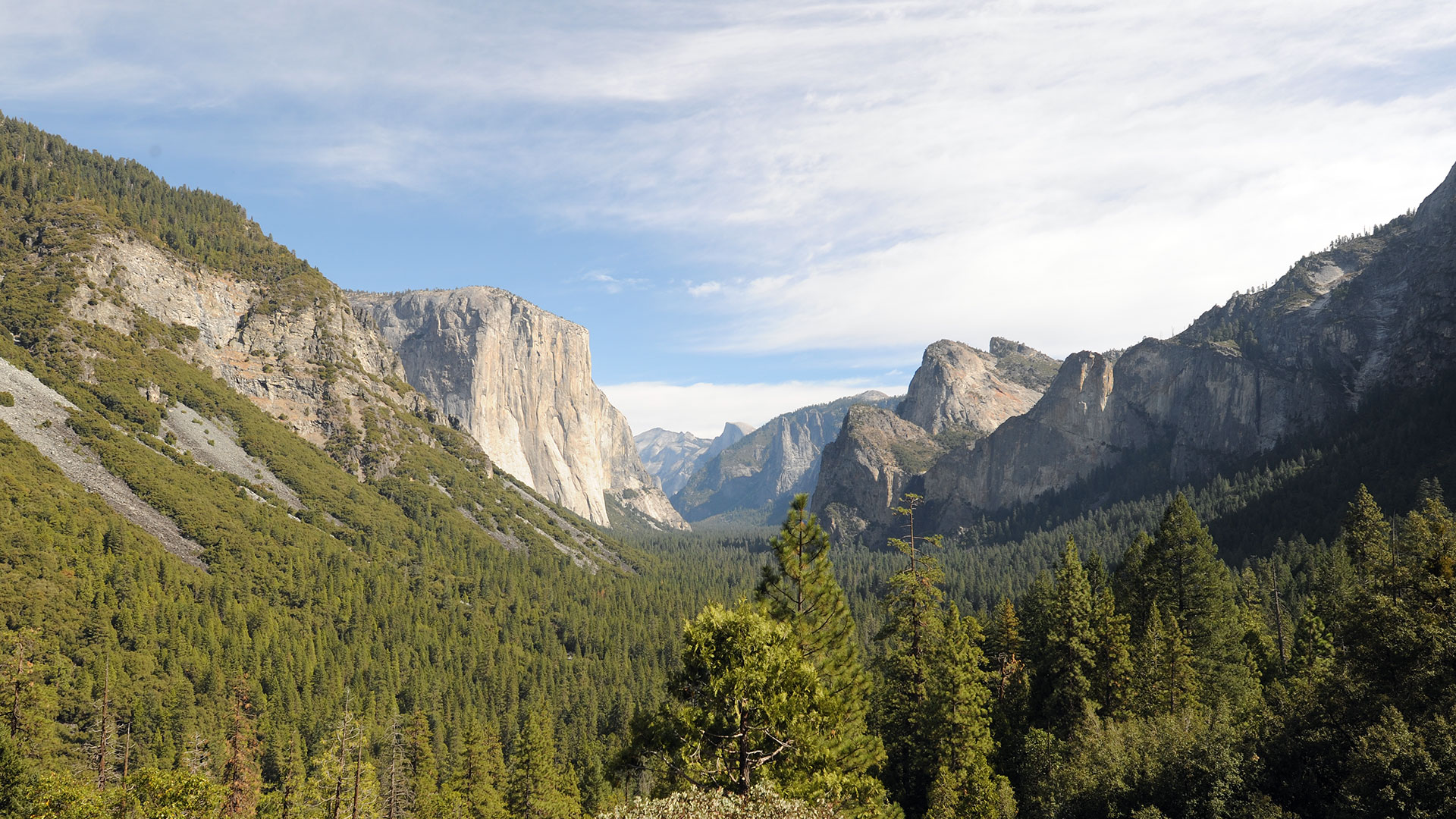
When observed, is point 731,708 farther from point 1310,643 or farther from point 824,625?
point 1310,643

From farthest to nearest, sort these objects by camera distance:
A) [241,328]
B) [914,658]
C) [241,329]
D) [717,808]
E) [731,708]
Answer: [241,328]
[241,329]
[914,658]
[731,708]
[717,808]

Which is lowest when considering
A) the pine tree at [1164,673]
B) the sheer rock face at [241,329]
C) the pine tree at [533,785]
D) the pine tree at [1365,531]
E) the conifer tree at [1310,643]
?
the pine tree at [533,785]

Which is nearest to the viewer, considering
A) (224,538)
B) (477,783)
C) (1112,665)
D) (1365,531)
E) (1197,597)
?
(1112,665)

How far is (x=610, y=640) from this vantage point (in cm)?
12781

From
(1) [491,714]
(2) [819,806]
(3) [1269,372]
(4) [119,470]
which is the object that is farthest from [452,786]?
(3) [1269,372]

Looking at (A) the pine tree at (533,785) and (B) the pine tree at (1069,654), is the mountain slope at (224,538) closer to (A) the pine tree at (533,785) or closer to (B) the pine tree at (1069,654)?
(A) the pine tree at (533,785)

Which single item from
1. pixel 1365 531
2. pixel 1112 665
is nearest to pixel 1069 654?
pixel 1112 665

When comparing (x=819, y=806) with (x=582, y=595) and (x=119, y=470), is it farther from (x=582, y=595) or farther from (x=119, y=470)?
(x=582, y=595)

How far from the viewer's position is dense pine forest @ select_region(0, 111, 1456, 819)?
23.7 m

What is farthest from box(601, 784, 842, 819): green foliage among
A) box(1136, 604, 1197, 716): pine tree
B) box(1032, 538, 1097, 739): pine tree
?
box(1136, 604, 1197, 716): pine tree

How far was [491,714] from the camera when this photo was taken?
94.4 m

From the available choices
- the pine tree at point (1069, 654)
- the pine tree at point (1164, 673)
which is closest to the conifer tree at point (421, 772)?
the pine tree at point (1069, 654)

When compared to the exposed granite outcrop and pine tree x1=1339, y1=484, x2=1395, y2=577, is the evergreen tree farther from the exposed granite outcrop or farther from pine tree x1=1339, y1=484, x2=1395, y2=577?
the exposed granite outcrop

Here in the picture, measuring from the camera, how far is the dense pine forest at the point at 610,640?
23.7 meters
